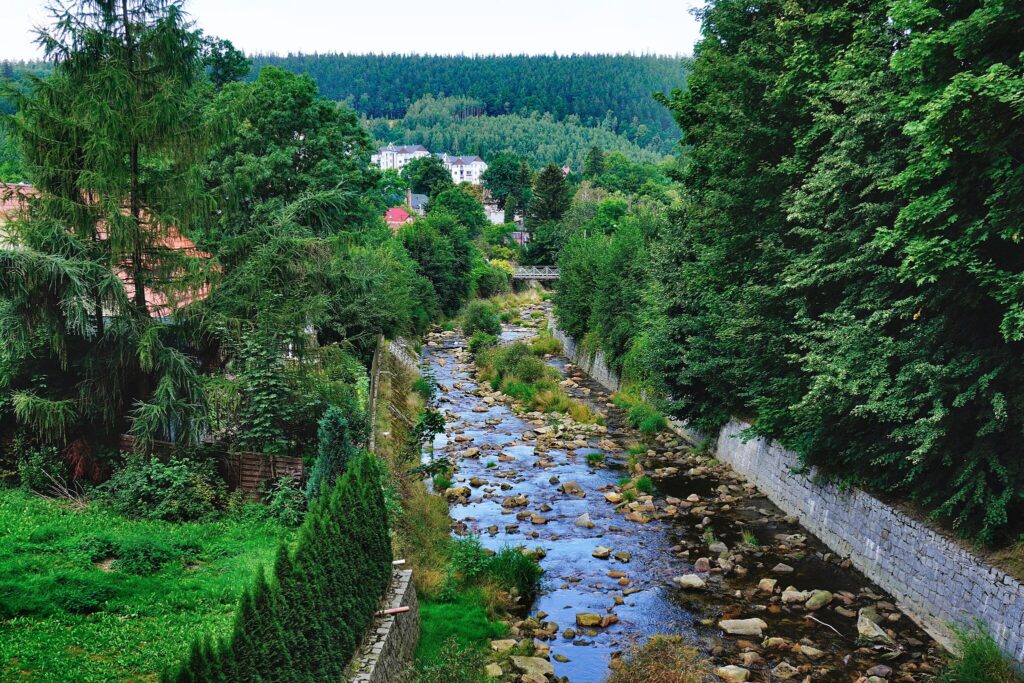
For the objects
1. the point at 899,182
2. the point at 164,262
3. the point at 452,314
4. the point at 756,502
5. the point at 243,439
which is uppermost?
the point at 899,182

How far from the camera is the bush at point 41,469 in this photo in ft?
51.6

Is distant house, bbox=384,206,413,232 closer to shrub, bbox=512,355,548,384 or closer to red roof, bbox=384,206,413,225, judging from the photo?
red roof, bbox=384,206,413,225

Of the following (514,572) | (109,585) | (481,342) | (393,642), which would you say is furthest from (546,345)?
(109,585)

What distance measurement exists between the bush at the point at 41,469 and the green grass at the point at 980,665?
16.7 meters

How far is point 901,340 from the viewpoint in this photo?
1494cm

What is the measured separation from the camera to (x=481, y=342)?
50500 mm

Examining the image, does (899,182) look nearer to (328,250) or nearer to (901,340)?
(901,340)

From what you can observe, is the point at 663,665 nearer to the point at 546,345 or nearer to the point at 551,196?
the point at 546,345

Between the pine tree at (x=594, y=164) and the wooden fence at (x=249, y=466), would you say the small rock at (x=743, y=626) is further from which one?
the pine tree at (x=594, y=164)

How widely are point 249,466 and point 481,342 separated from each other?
34.3 metres

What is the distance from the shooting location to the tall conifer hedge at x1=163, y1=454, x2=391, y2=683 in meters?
8.01

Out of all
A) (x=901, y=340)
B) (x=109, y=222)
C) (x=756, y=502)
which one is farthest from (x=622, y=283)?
(x=109, y=222)

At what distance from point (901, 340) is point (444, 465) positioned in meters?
11.2

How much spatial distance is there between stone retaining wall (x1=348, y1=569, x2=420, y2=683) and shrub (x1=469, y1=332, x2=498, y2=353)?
34.6m
